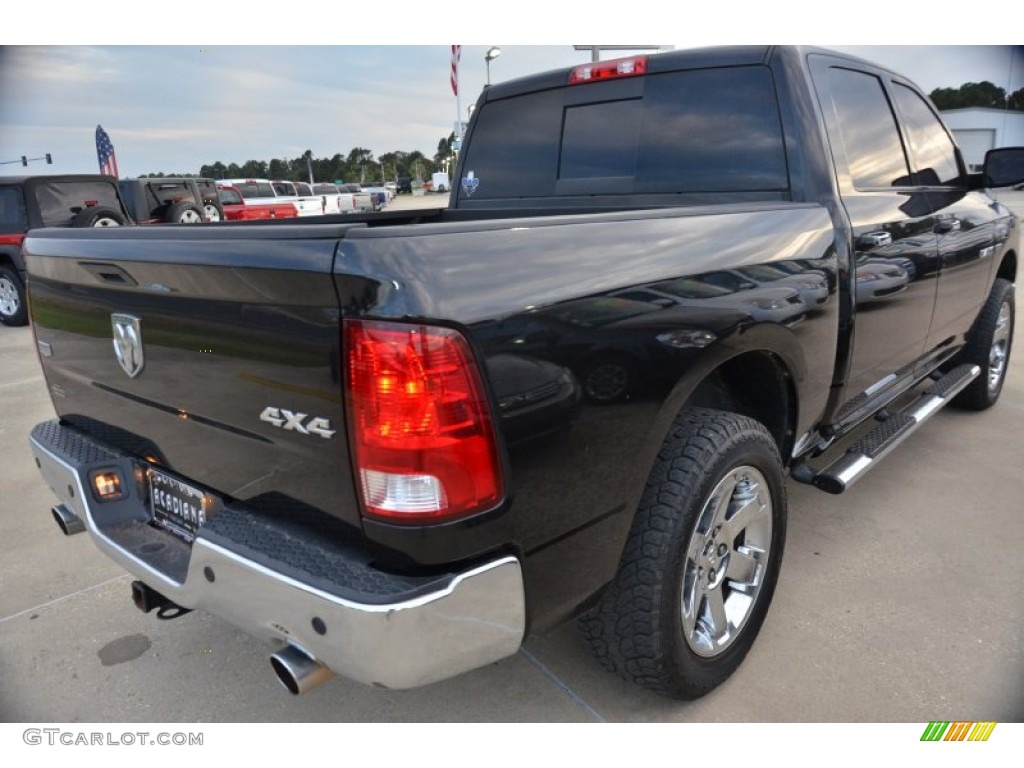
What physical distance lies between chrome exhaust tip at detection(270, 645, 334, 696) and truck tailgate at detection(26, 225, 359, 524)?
331mm

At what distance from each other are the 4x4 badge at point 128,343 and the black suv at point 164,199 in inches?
443

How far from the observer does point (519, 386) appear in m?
1.53

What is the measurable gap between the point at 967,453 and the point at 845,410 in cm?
161

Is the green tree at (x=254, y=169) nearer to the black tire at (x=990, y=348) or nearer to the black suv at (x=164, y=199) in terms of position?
the black suv at (x=164, y=199)

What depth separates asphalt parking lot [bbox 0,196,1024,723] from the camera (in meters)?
2.25

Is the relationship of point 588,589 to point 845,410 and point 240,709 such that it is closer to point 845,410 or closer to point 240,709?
point 240,709

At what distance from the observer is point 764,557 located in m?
2.42

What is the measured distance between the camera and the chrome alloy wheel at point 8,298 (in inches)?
380

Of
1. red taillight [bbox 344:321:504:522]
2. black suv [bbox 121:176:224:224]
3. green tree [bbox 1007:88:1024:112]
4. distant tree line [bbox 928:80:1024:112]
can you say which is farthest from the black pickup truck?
green tree [bbox 1007:88:1024:112]

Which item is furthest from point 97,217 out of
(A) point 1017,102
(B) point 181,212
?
(A) point 1017,102

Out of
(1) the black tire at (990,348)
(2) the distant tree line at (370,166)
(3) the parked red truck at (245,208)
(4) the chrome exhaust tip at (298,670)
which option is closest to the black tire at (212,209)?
(3) the parked red truck at (245,208)

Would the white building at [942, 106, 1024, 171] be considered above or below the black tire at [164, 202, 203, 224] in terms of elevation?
above

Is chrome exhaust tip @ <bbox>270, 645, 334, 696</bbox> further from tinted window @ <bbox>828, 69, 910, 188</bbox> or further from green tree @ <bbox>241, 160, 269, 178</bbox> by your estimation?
green tree @ <bbox>241, 160, 269, 178</bbox>

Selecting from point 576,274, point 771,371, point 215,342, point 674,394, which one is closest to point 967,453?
point 771,371
